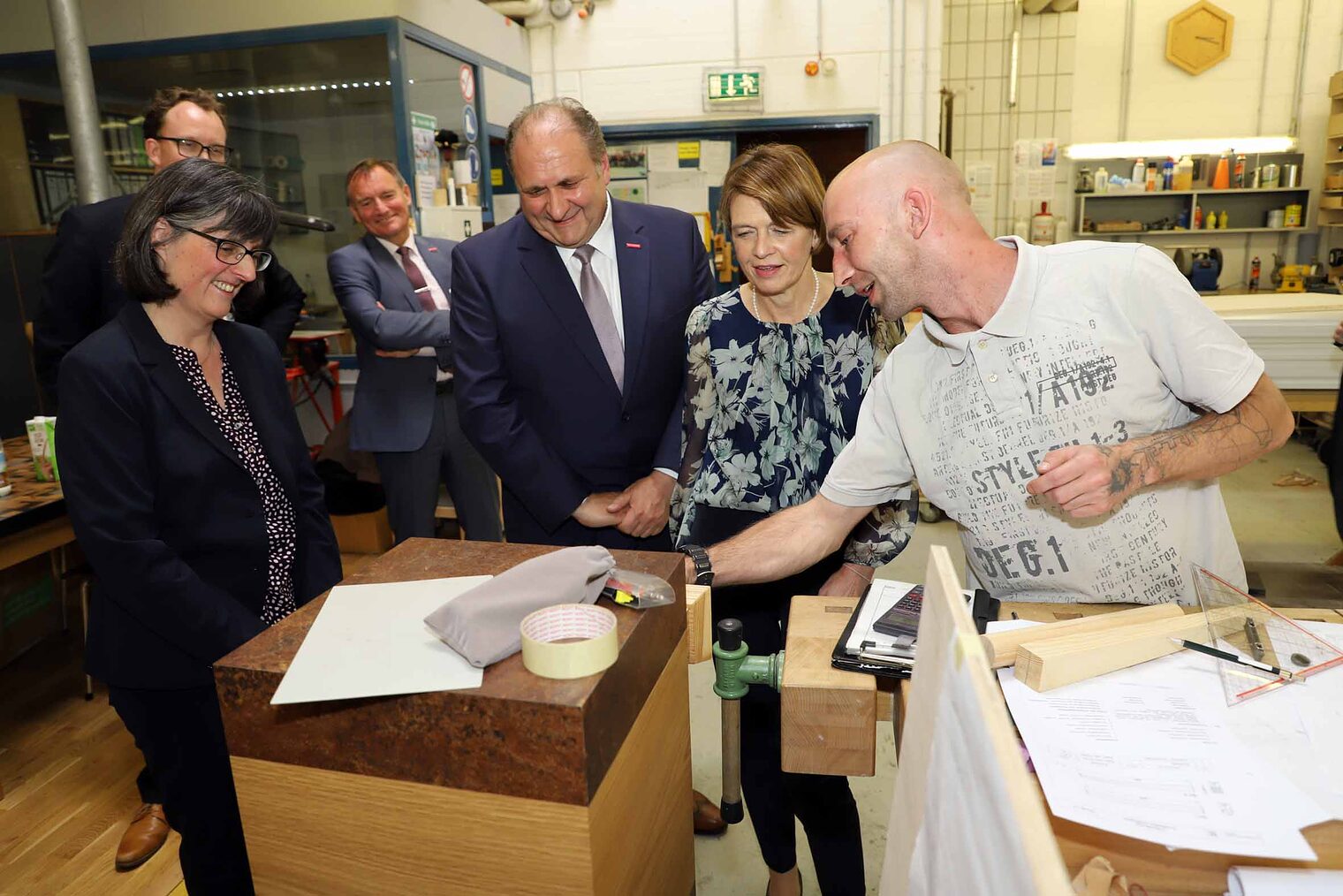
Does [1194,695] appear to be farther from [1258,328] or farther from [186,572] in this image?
[1258,328]

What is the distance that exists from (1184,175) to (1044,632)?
7706 mm

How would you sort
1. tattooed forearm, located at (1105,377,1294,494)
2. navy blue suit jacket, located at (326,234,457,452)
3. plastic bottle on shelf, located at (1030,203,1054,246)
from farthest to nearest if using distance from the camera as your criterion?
plastic bottle on shelf, located at (1030,203,1054,246)
navy blue suit jacket, located at (326,234,457,452)
tattooed forearm, located at (1105,377,1294,494)

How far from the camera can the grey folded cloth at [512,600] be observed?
0.90 meters

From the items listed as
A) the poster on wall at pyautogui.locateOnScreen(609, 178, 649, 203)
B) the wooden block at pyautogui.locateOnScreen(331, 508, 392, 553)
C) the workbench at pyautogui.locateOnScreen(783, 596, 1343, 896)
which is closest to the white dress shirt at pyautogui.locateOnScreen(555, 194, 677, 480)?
the workbench at pyautogui.locateOnScreen(783, 596, 1343, 896)

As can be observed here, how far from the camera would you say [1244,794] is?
789 millimetres

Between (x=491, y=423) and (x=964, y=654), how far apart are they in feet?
5.40

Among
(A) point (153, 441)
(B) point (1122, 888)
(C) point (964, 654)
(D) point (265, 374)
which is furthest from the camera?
(D) point (265, 374)

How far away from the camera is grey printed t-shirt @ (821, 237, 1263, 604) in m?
1.37

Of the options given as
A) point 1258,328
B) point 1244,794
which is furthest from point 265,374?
point 1258,328

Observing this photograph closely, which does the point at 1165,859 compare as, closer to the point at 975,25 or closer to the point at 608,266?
the point at 608,266

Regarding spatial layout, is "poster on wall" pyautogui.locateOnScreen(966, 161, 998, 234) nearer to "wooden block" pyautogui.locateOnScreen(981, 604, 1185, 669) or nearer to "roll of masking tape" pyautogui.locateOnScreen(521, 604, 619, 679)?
"wooden block" pyautogui.locateOnScreen(981, 604, 1185, 669)

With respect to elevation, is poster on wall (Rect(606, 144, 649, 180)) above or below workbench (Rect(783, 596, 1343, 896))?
above

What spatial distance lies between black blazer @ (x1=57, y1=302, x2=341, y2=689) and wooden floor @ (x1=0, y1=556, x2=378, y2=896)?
0.96 meters

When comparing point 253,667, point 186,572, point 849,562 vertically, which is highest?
point 253,667
